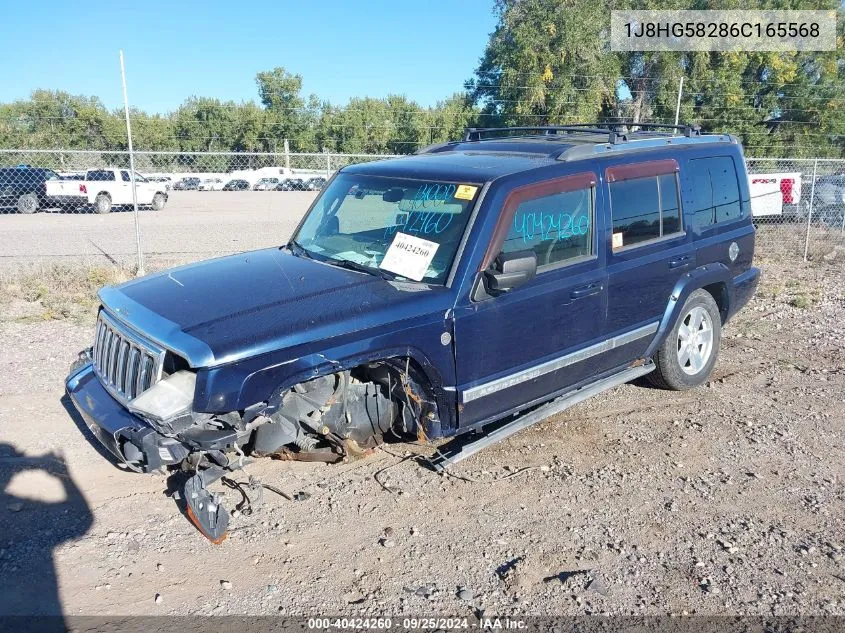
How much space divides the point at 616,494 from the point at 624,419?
121 cm

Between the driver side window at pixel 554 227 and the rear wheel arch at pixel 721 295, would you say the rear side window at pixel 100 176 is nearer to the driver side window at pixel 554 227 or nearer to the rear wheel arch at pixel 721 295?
the rear wheel arch at pixel 721 295

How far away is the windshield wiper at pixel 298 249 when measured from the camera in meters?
4.71

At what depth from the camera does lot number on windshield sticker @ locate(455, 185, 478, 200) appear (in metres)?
4.20

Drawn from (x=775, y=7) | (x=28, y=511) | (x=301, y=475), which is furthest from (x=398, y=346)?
(x=775, y=7)

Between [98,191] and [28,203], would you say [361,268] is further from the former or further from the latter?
[28,203]

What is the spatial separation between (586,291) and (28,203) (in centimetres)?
2143

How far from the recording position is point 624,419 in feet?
17.4

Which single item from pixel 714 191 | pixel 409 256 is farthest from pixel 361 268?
pixel 714 191

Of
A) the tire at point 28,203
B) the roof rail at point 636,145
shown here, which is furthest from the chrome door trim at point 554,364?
the tire at point 28,203

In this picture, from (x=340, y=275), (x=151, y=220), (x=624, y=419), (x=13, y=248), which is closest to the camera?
(x=340, y=275)

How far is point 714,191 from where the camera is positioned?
5727 millimetres

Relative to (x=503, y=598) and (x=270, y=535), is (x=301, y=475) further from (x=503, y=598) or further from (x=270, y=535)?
(x=503, y=598)

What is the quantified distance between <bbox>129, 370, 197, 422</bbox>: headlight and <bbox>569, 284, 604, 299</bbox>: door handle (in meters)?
2.43

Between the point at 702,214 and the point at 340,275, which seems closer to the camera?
the point at 340,275
